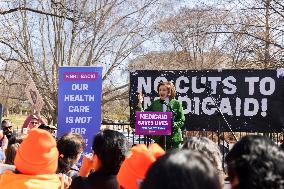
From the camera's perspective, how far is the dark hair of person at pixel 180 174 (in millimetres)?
1585

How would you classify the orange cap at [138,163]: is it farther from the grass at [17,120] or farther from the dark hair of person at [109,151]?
the grass at [17,120]

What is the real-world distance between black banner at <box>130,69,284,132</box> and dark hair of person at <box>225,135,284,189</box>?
774 centimetres

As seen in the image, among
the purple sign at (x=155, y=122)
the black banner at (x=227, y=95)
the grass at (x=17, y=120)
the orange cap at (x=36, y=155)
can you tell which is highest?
the black banner at (x=227, y=95)

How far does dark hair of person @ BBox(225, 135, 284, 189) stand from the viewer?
1854 millimetres

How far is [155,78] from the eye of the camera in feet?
33.4

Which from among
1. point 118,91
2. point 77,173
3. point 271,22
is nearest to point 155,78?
point 77,173

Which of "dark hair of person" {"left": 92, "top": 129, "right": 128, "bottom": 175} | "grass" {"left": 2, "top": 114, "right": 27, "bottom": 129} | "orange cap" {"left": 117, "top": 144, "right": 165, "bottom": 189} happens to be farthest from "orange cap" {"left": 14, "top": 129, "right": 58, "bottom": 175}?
"grass" {"left": 2, "top": 114, "right": 27, "bottom": 129}

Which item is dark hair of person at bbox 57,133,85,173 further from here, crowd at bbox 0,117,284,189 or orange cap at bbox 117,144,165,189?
orange cap at bbox 117,144,165,189

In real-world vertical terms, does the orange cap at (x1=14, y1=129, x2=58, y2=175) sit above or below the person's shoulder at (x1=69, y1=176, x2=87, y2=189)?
above

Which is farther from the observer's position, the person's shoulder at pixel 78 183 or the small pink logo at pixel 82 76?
the small pink logo at pixel 82 76

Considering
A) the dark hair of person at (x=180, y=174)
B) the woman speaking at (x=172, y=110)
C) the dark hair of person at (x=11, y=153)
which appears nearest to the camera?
the dark hair of person at (x=180, y=174)

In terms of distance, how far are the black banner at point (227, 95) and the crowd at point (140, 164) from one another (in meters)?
5.44

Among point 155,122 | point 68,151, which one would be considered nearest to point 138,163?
point 68,151

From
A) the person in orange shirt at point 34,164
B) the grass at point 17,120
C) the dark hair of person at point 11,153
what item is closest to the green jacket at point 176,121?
the dark hair of person at point 11,153
